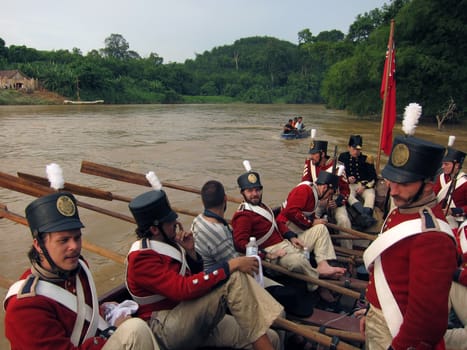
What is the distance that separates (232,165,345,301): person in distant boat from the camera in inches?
150

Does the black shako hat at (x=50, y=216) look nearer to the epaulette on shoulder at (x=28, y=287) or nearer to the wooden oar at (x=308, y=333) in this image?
the epaulette on shoulder at (x=28, y=287)

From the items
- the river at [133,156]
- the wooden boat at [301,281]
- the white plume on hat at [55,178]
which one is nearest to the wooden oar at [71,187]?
the wooden boat at [301,281]

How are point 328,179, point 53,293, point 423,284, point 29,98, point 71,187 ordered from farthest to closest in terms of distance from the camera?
point 29,98 → point 71,187 → point 328,179 → point 53,293 → point 423,284

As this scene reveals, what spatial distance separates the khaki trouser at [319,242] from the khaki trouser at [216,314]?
183 cm

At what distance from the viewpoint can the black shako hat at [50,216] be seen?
2.08m

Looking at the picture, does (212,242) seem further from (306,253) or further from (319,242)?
(319,242)

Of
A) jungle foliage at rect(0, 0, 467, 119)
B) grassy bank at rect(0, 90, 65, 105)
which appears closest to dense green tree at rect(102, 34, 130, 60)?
jungle foliage at rect(0, 0, 467, 119)

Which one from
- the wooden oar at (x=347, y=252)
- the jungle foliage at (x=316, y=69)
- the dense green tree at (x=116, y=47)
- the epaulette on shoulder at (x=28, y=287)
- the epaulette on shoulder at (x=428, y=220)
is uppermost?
the dense green tree at (x=116, y=47)

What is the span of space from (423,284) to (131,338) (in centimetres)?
158

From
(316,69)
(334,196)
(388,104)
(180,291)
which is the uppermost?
(316,69)

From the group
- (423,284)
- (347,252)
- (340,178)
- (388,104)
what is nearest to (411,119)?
(423,284)

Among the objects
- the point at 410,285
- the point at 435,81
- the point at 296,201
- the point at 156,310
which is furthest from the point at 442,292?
the point at 435,81

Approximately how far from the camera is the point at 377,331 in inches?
83.3

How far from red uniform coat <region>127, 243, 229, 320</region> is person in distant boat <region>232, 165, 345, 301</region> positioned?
1275 mm
